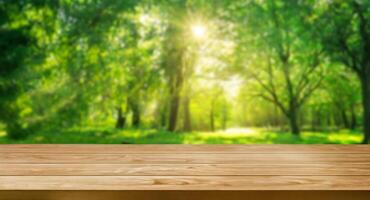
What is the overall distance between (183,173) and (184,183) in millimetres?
148

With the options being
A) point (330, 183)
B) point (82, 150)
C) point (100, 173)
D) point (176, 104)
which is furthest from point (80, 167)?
point (176, 104)

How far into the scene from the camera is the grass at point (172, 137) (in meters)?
4.65

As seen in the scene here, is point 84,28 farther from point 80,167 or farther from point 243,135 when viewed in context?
point 80,167

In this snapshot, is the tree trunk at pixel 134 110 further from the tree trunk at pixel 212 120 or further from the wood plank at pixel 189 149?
the wood plank at pixel 189 149

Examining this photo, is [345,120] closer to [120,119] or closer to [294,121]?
[294,121]

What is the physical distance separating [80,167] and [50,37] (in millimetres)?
3744

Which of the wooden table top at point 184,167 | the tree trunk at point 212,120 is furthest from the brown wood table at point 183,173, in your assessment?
the tree trunk at point 212,120

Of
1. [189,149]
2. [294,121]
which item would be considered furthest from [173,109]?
[189,149]

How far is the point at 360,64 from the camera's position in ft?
14.6

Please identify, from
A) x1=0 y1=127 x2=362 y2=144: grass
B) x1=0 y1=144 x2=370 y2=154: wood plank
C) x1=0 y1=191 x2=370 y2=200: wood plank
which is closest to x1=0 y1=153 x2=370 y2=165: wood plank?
x1=0 y1=144 x2=370 y2=154: wood plank

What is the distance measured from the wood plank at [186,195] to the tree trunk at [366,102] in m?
3.79

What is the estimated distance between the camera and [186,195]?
39.6 inches

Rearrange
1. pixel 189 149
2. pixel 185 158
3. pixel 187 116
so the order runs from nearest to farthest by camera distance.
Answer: pixel 185 158, pixel 189 149, pixel 187 116

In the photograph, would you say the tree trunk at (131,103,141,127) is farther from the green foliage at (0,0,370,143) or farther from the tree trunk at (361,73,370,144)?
the tree trunk at (361,73,370,144)
